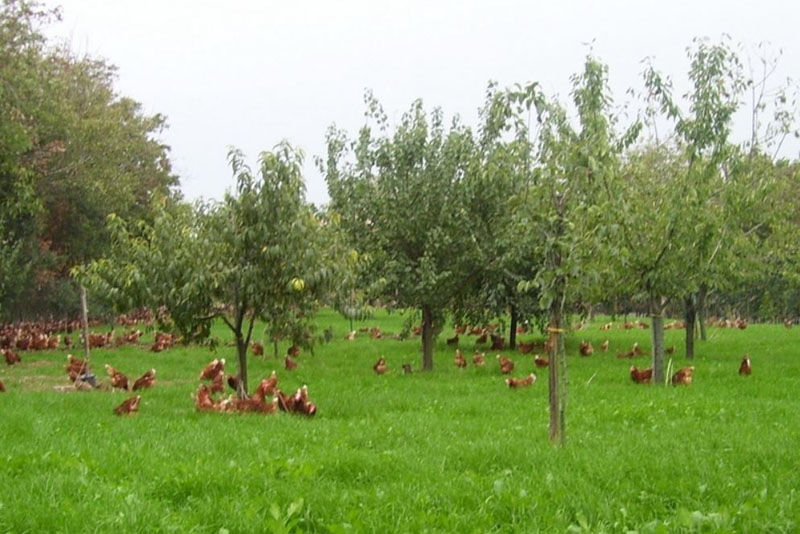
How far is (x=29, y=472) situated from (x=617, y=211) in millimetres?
6589

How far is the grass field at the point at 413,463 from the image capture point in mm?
5793

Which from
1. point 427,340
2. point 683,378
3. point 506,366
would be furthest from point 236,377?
point 683,378

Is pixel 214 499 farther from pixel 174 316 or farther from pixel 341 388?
pixel 341 388

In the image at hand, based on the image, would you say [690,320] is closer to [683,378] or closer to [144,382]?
[683,378]

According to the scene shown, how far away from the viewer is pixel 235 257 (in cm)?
1209

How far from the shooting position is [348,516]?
585 centimetres

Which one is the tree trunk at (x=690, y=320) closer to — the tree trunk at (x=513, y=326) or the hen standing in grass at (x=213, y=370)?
the tree trunk at (x=513, y=326)

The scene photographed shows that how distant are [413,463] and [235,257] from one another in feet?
18.7

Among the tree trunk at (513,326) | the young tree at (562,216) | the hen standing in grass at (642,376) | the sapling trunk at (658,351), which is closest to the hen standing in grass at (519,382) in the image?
the hen standing in grass at (642,376)

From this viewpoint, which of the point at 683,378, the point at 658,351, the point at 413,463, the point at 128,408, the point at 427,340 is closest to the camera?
the point at 413,463

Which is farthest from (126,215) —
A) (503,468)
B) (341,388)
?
(503,468)

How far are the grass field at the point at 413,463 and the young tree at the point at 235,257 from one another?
5.36 ft

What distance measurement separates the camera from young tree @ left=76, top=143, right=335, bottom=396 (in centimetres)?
1170

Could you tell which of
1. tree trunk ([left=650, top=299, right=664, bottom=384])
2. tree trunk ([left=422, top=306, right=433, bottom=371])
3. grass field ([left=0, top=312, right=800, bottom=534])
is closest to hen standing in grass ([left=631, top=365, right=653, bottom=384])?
tree trunk ([left=650, top=299, right=664, bottom=384])
